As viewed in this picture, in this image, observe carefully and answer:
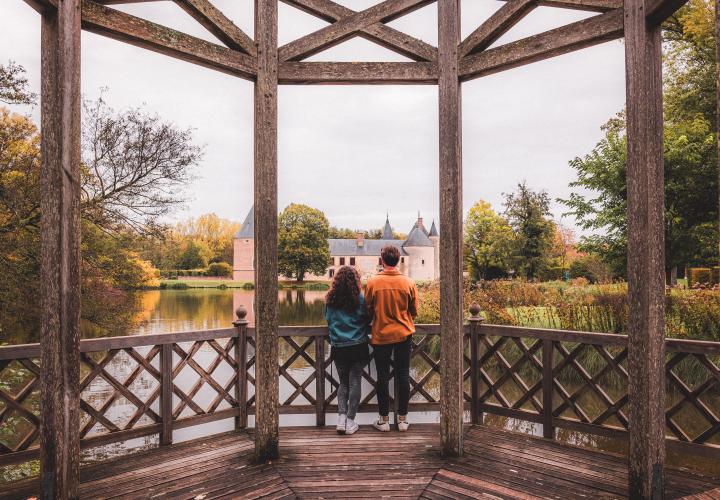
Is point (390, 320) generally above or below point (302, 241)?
below

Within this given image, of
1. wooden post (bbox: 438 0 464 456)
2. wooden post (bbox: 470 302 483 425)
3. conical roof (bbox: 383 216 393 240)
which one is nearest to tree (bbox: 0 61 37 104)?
wooden post (bbox: 438 0 464 456)

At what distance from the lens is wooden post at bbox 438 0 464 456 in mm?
3492

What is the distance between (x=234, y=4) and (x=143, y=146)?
8.10 meters

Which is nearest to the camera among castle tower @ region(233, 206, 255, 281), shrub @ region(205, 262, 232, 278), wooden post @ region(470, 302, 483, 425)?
wooden post @ region(470, 302, 483, 425)

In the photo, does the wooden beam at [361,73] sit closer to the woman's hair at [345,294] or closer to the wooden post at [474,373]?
the woman's hair at [345,294]

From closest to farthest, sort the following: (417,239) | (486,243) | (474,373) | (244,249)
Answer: (474,373), (486,243), (244,249), (417,239)

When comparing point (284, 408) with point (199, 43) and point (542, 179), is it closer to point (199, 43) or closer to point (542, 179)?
point (199, 43)

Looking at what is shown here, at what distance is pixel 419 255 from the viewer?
5694 centimetres

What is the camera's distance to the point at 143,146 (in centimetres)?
1069

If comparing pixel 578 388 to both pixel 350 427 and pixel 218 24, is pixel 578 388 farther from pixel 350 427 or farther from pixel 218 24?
pixel 218 24

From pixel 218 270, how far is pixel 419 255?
78.0 feet

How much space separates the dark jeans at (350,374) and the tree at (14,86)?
819 centimetres

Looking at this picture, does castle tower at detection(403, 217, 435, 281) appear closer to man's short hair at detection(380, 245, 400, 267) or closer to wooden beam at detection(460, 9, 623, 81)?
man's short hair at detection(380, 245, 400, 267)

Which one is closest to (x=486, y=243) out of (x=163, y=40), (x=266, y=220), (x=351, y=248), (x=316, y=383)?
(x=351, y=248)
